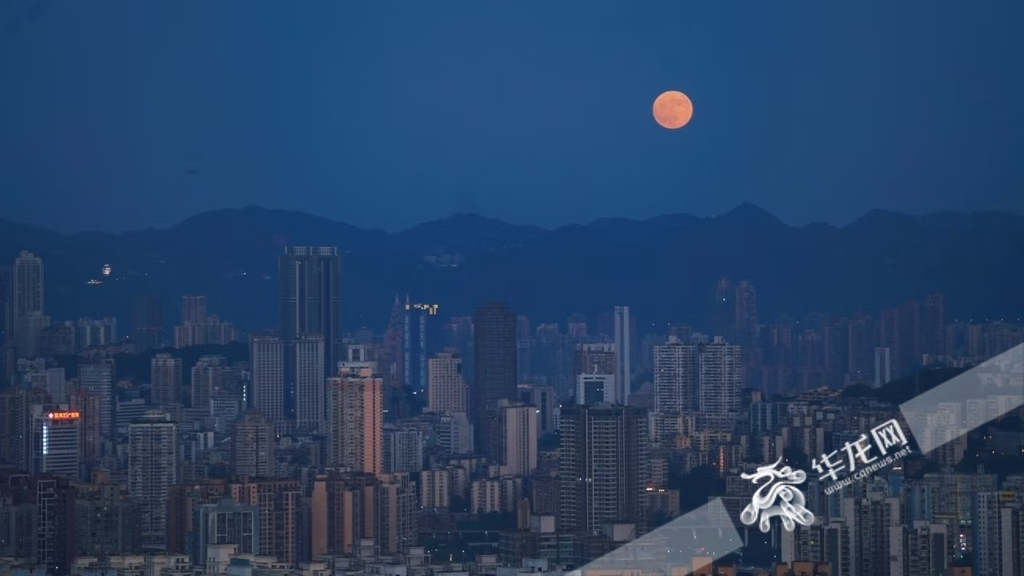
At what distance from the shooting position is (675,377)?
13.2 meters

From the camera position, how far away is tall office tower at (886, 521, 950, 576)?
6.99 meters

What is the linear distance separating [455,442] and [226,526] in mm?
4132

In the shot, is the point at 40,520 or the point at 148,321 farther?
the point at 148,321

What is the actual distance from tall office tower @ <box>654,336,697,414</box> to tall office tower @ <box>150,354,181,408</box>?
3187 mm

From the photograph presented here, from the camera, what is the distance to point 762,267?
45.2 ft

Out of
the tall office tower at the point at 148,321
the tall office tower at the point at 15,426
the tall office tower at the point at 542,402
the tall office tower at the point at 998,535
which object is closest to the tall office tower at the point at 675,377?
the tall office tower at the point at 542,402

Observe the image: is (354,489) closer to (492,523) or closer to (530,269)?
(492,523)

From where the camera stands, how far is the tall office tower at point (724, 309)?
A: 1366 centimetres

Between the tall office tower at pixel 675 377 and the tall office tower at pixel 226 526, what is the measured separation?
4.19 m

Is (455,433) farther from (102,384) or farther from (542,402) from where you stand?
(102,384)

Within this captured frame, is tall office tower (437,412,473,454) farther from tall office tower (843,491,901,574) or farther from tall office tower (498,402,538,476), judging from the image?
tall office tower (843,491,901,574)

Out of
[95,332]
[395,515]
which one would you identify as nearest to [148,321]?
[95,332]

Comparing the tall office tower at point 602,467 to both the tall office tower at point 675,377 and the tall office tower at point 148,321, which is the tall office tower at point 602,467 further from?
the tall office tower at point 148,321

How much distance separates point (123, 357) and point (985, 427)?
7.00 m
